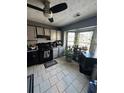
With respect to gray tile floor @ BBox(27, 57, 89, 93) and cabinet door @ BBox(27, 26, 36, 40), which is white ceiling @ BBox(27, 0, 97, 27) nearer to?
cabinet door @ BBox(27, 26, 36, 40)

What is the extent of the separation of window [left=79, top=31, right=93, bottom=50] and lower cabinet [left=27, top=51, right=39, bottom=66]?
2730 mm

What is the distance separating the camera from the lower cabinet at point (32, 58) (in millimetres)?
3738

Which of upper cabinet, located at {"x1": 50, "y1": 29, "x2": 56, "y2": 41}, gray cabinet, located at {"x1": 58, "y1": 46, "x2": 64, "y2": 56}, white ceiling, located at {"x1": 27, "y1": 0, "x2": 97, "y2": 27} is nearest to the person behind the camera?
white ceiling, located at {"x1": 27, "y1": 0, "x2": 97, "y2": 27}

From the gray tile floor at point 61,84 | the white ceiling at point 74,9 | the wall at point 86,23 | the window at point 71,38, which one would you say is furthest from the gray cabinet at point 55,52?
the white ceiling at point 74,9

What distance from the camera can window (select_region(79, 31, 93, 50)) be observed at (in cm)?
426

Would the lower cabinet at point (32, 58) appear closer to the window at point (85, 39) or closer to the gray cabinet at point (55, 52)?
the gray cabinet at point (55, 52)

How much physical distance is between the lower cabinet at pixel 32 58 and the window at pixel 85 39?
2730 millimetres

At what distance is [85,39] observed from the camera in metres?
4.56

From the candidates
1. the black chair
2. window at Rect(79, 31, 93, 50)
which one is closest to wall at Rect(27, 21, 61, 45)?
window at Rect(79, 31, 93, 50)
